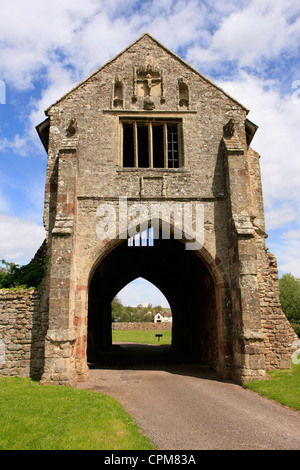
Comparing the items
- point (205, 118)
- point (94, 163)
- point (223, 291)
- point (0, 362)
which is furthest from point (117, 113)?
point (0, 362)

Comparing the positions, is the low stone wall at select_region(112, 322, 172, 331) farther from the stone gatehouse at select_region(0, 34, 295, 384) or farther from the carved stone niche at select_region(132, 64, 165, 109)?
the carved stone niche at select_region(132, 64, 165, 109)

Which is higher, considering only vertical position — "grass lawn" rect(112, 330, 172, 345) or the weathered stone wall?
the weathered stone wall

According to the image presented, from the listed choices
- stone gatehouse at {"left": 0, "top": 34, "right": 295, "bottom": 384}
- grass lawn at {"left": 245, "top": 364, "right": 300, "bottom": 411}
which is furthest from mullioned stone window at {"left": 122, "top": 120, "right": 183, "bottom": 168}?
grass lawn at {"left": 245, "top": 364, "right": 300, "bottom": 411}

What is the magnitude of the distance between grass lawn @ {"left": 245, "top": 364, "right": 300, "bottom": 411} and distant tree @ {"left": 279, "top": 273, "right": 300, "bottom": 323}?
24.4 meters

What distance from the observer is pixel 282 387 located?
29.4ft

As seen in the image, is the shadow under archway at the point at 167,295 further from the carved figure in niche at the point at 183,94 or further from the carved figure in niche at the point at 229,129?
the carved figure in niche at the point at 183,94

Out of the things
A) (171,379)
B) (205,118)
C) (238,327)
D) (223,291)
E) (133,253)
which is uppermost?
(205,118)

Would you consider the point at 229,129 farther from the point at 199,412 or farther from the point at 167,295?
the point at 167,295

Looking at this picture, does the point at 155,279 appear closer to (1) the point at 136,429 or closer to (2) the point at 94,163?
(2) the point at 94,163

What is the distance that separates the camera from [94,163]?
1202cm

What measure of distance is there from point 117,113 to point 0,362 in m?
8.84

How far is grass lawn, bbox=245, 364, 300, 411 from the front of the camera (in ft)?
26.0

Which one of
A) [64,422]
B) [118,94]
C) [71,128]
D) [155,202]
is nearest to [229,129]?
[155,202]

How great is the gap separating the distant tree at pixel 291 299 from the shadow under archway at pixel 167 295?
16.6 metres
